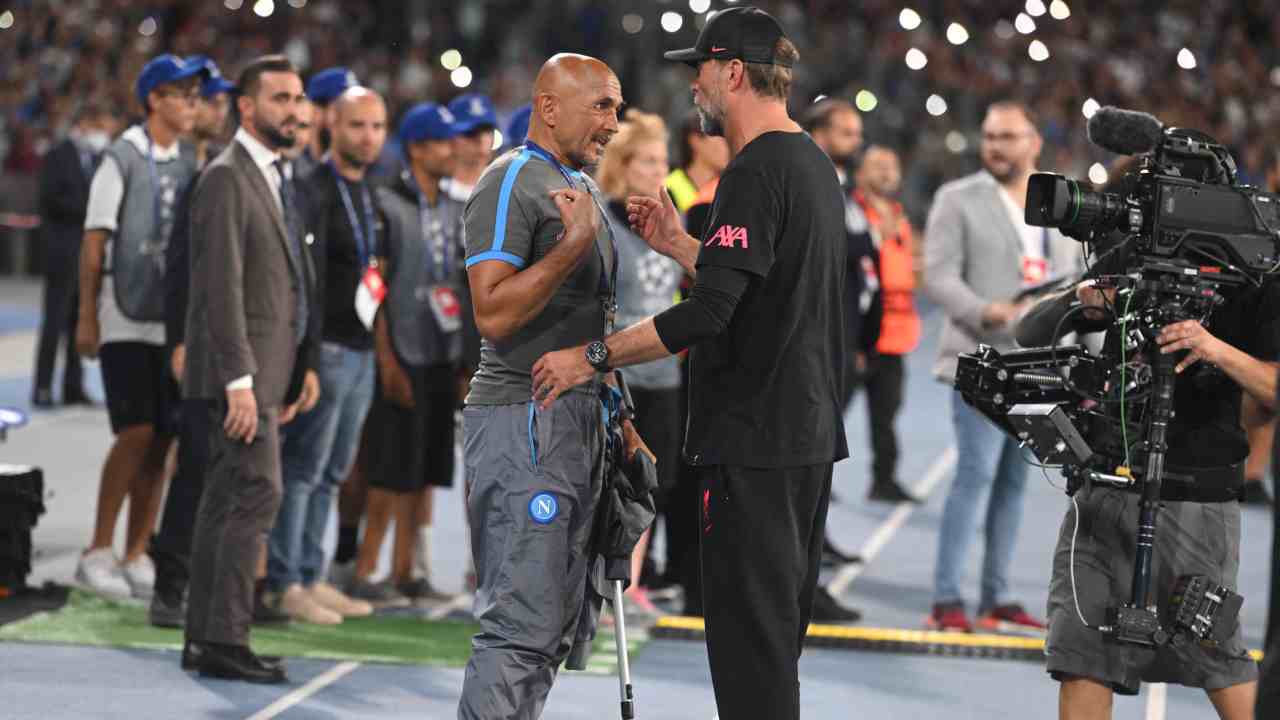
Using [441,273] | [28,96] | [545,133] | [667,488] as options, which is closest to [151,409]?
[441,273]

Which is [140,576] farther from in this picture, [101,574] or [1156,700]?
[1156,700]

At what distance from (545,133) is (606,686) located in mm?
2631

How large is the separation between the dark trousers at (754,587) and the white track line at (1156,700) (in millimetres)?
2423

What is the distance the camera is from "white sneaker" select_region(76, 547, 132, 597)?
776 centimetres

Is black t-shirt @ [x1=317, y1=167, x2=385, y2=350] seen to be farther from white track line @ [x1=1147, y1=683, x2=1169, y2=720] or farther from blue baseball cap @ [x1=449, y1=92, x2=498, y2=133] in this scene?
white track line @ [x1=1147, y1=683, x2=1169, y2=720]

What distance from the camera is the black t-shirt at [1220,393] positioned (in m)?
4.76

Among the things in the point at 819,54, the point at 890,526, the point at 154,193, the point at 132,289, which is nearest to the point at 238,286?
the point at 132,289

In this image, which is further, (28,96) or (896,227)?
(28,96)

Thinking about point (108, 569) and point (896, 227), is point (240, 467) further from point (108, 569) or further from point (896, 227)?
point (896, 227)

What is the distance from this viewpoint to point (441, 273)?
26.2ft

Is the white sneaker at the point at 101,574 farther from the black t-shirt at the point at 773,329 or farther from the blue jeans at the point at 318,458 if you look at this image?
the black t-shirt at the point at 773,329

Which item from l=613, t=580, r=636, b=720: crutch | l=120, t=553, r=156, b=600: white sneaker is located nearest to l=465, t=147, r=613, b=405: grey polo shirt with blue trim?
l=613, t=580, r=636, b=720: crutch

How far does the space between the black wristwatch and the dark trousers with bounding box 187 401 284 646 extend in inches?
81.7

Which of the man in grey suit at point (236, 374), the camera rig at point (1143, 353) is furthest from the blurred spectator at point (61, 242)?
the camera rig at point (1143, 353)
